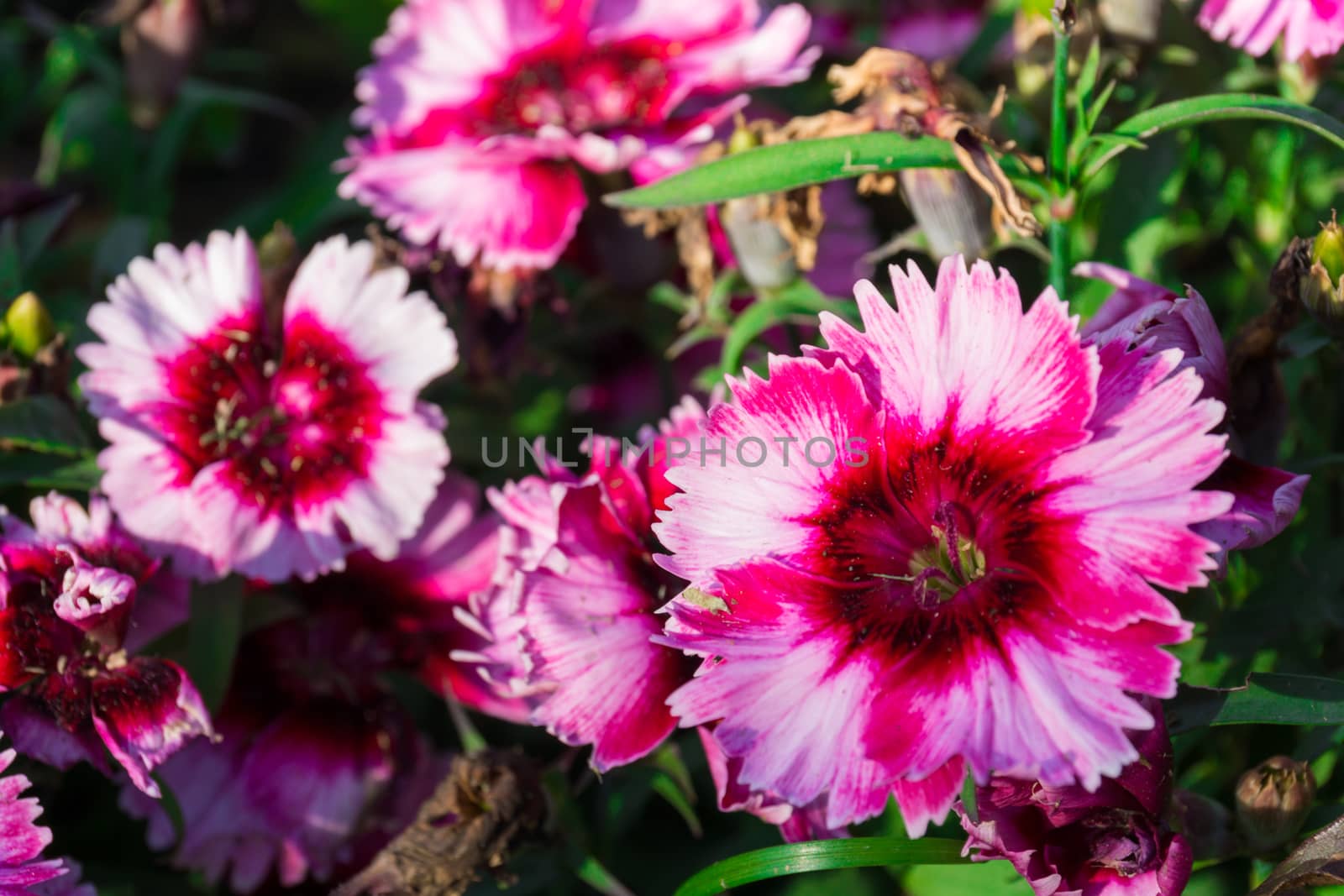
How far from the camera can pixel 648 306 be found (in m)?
1.68

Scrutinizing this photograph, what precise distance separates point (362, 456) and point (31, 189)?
856 mm

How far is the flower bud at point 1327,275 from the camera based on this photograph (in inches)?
42.7

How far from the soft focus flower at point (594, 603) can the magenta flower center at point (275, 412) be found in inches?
8.6

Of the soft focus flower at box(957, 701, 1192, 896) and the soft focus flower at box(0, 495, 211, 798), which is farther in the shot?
the soft focus flower at box(0, 495, 211, 798)

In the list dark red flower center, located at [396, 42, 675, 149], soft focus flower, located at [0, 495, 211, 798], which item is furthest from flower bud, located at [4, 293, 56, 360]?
dark red flower center, located at [396, 42, 675, 149]

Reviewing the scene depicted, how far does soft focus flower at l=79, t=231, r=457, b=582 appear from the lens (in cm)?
126

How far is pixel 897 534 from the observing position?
3.35 feet

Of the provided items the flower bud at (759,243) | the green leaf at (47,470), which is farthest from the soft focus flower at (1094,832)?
the green leaf at (47,470)

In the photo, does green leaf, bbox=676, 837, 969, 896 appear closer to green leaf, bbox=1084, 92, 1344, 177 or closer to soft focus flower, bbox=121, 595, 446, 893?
soft focus flower, bbox=121, 595, 446, 893

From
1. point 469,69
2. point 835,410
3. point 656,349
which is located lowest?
point 656,349

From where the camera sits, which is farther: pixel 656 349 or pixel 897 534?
pixel 656 349

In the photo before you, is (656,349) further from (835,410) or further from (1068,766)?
(1068,766)

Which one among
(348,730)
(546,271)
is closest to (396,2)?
(546,271)

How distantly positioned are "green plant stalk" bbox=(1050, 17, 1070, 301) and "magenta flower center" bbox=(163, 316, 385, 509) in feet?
2.32
